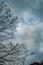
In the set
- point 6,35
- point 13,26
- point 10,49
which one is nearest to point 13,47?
point 10,49

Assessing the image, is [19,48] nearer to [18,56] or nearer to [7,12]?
[18,56]

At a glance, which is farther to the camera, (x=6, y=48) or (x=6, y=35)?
(x=6, y=35)

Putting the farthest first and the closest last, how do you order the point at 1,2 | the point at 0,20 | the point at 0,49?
→ the point at 1,2
the point at 0,20
the point at 0,49

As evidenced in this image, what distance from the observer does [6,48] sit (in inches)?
556

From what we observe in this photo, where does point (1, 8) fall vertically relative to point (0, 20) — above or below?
above

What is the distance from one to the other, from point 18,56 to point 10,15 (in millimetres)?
4070

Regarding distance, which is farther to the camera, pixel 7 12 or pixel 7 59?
pixel 7 12

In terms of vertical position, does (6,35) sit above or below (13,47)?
above

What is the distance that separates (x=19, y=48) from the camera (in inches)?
575

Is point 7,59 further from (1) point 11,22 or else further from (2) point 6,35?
(1) point 11,22

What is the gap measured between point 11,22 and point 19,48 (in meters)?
2.82

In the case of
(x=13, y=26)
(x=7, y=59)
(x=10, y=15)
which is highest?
(x=10, y=15)

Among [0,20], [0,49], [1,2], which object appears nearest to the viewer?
[0,49]

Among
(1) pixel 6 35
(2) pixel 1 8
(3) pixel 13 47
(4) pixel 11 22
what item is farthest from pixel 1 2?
(3) pixel 13 47
